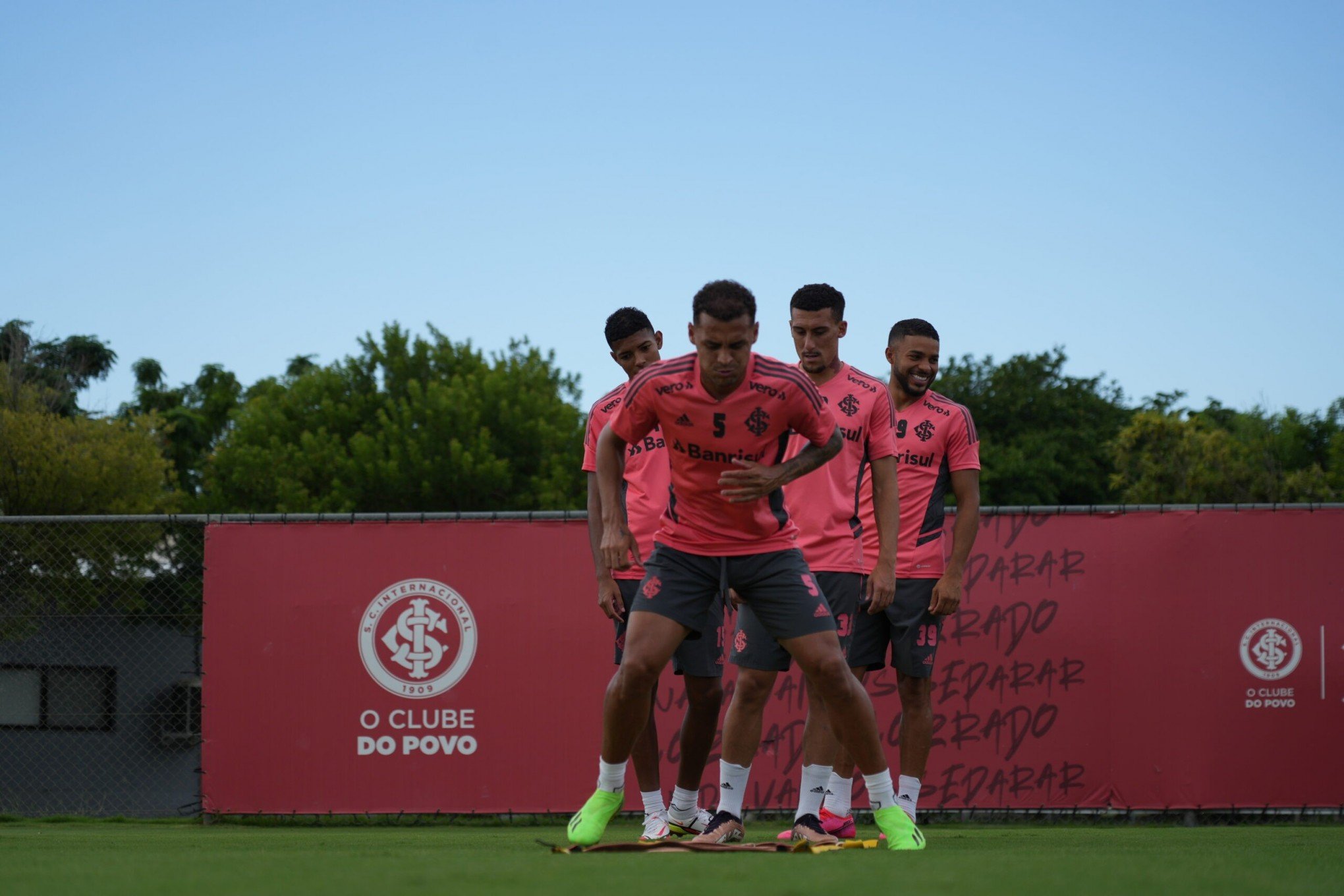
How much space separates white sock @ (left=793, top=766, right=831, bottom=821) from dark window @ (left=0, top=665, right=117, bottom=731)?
6.08 m

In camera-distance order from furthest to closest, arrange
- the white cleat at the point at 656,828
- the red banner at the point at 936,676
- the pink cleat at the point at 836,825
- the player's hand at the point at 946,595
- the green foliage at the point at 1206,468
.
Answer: the green foliage at the point at 1206,468, the red banner at the point at 936,676, the player's hand at the point at 946,595, the pink cleat at the point at 836,825, the white cleat at the point at 656,828

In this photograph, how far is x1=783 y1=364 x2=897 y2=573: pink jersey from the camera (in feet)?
18.5

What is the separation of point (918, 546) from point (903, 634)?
417mm

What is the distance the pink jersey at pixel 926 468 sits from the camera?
6.21 meters

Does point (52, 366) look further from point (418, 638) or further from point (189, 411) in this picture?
point (418, 638)

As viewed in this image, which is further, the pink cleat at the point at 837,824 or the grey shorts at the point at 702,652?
the grey shorts at the point at 702,652

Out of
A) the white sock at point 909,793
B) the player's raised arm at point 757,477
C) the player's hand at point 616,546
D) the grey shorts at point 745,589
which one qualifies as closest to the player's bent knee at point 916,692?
the white sock at point 909,793

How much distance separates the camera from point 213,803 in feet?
29.4

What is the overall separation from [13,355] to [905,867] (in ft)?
138

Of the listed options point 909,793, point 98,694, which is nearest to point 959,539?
point 909,793

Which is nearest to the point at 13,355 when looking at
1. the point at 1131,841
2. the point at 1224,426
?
the point at 1131,841

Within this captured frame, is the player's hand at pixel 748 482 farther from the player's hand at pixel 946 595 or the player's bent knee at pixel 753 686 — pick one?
the player's hand at pixel 946 595

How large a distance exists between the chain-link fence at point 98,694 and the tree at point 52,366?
2942 centimetres

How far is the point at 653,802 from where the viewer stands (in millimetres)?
5926
